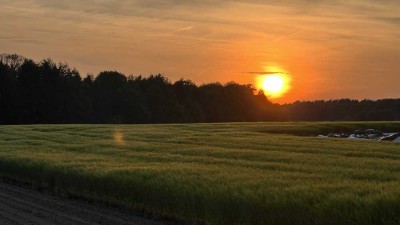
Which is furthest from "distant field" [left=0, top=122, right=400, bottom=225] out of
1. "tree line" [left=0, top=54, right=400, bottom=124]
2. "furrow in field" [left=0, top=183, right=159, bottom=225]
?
"tree line" [left=0, top=54, right=400, bottom=124]

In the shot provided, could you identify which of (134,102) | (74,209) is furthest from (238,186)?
(134,102)

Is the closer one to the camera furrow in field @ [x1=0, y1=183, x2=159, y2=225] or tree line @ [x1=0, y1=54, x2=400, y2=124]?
furrow in field @ [x1=0, y1=183, x2=159, y2=225]

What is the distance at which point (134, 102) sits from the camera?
131625mm

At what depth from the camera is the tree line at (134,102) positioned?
362 ft

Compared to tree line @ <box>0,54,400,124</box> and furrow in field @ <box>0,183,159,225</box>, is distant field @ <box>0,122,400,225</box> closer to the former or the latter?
furrow in field @ <box>0,183,159,225</box>

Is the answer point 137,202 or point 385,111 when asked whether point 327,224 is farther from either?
point 385,111

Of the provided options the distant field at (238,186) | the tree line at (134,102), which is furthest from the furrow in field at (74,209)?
the tree line at (134,102)

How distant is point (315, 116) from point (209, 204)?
177 metres

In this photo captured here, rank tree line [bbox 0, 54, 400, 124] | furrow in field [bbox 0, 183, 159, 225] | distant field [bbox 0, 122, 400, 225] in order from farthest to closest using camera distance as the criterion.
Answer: tree line [bbox 0, 54, 400, 124], furrow in field [bbox 0, 183, 159, 225], distant field [bbox 0, 122, 400, 225]

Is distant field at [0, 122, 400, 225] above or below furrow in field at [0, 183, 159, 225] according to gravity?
above

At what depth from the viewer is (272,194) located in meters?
12.0

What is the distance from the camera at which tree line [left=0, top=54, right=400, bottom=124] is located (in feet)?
362

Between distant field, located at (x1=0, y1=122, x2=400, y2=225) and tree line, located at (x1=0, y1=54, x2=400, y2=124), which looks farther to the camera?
tree line, located at (x1=0, y1=54, x2=400, y2=124)

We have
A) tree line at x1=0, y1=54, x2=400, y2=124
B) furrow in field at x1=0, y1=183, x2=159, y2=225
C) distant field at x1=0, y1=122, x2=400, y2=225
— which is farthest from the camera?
tree line at x1=0, y1=54, x2=400, y2=124
